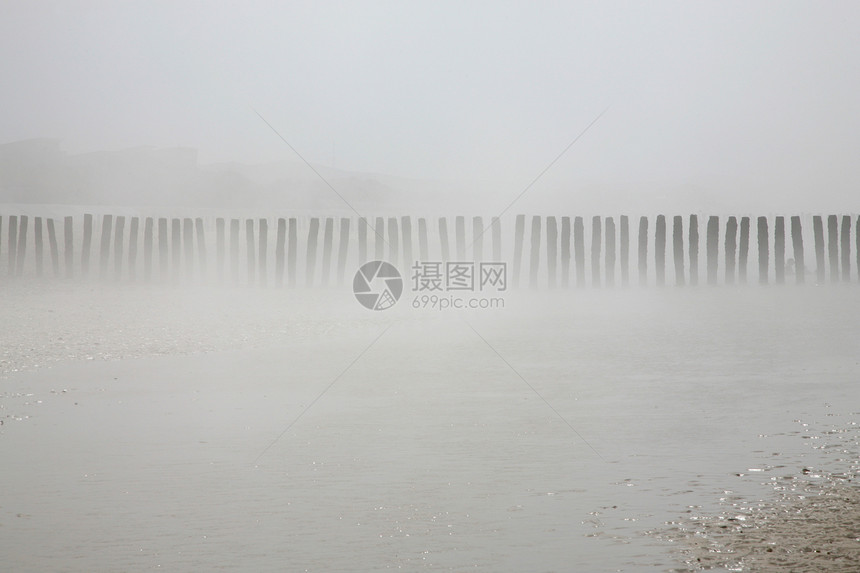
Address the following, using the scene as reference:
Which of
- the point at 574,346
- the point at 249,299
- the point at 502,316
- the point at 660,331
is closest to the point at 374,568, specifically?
the point at 574,346

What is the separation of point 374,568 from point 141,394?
4178 mm

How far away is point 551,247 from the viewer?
2138cm

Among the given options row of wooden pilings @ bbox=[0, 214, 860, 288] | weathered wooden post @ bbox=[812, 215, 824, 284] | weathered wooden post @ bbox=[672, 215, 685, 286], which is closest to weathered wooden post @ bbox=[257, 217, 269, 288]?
row of wooden pilings @ bbox=[0, 214, 860, 288]

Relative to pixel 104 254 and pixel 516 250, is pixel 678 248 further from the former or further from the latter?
pixel 104 254

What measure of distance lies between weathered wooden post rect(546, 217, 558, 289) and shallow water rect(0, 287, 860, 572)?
9.99 m

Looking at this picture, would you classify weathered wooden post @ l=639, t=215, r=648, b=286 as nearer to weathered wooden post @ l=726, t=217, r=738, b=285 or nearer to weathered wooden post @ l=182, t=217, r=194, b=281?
weathered wooden post @ l=726, t=217, r=738, b=285

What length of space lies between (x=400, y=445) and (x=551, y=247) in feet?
53.7

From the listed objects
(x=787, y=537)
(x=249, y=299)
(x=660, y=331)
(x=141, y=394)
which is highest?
(x=787, y=537)

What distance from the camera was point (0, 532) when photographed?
146 inches

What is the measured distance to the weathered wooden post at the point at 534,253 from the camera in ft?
68.0

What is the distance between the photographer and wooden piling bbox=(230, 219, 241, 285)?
22.0m

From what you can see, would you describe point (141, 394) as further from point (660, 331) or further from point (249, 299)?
point (249, 299)

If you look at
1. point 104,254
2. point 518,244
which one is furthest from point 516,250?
point 104,254

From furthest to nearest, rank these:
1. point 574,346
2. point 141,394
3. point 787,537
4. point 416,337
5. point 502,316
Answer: point 502,316
point 416,337
point 574,346
point 141,394
point 787,537
